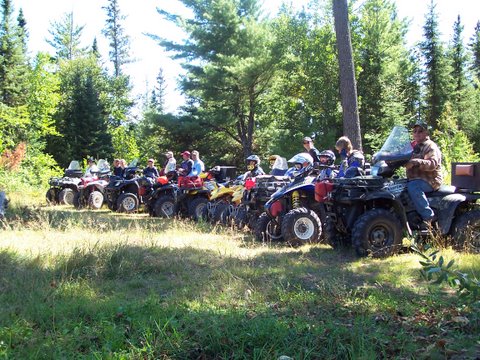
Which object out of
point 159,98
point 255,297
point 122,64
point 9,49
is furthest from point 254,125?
point 159,98

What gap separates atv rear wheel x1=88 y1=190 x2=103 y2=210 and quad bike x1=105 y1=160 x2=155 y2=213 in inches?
35.2

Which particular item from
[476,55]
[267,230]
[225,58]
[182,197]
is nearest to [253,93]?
[225,58]

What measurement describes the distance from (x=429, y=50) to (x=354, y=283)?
3133 centimetres

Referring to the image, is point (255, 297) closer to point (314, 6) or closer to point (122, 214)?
point (122, 214)

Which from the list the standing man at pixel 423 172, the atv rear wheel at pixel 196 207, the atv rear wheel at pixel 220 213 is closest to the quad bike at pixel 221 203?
the atv rear wheel at pixel 220 213

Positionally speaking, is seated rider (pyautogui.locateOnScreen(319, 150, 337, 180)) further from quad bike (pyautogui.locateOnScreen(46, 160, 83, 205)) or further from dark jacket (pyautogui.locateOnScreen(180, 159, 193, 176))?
quad bike (pyautogui.locateOnScreen(46, 160, 83, 205))

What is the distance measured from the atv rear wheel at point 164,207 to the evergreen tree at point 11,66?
21745mm

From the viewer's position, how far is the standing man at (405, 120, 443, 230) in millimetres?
6594

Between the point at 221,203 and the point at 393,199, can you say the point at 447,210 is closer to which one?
the point at 393,199

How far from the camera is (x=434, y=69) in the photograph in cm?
3231

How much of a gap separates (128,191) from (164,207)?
2494 mm

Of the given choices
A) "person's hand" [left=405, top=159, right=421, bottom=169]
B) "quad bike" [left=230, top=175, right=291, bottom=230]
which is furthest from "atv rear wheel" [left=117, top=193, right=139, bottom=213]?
"person's hand" [left=405, top=159, right=421, bottom=169]

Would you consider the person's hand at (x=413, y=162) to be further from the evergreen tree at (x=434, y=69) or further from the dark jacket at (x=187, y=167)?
the evergreen tree at (x=434, y=69)

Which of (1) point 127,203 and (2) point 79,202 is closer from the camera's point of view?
(1) point 127,203
